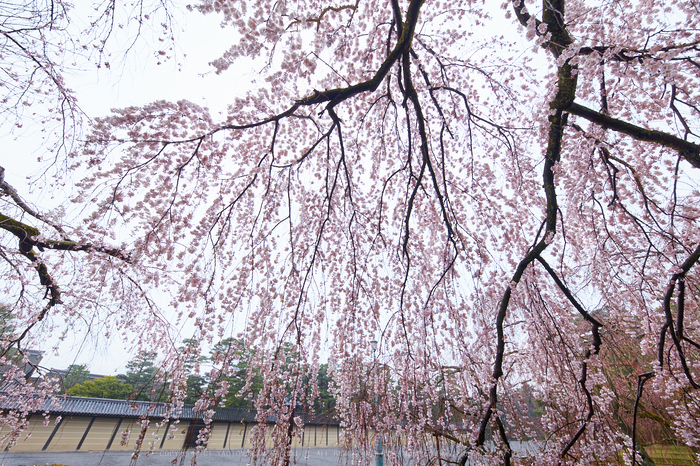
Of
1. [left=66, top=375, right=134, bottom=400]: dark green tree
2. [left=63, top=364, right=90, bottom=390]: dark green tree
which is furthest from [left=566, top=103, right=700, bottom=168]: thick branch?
[left=66, top=375, right=134, bottom=400]: dark green tree

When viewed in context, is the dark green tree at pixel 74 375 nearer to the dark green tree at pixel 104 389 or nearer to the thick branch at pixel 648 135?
the dark green tree at pixel 104 389

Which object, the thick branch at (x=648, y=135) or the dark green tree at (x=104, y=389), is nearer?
the thick branch at (x=648, y=135)

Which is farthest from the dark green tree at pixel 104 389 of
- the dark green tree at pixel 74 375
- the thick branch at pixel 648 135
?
the thick branch at pixel 648 135

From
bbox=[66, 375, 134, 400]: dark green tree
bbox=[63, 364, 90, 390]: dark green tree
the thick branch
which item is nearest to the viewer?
the thick branch

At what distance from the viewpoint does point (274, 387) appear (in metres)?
3.08

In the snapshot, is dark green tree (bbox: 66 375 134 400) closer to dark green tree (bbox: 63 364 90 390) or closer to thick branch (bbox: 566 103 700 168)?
dark green tree (bbox: 63 364 90 390)

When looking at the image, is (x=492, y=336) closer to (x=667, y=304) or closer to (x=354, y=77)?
(x=667, y=304)

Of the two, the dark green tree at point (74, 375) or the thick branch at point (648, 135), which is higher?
the thick branch at point (648, 135)

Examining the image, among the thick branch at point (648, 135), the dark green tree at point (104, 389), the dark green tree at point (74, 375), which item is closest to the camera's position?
the thick branch at point (648, 135)

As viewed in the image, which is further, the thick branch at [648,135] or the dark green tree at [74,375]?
the dark green tree at [74,375]

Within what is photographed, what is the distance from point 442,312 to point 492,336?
78cm

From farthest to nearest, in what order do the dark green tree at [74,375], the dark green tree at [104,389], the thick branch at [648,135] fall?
the dark green tree at [104,389] → the dark green tree at [74,375] → the thick branch at [648,135]

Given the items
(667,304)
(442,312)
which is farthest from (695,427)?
(442,312)

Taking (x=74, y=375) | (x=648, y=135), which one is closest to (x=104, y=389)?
(x=74, y=375)
